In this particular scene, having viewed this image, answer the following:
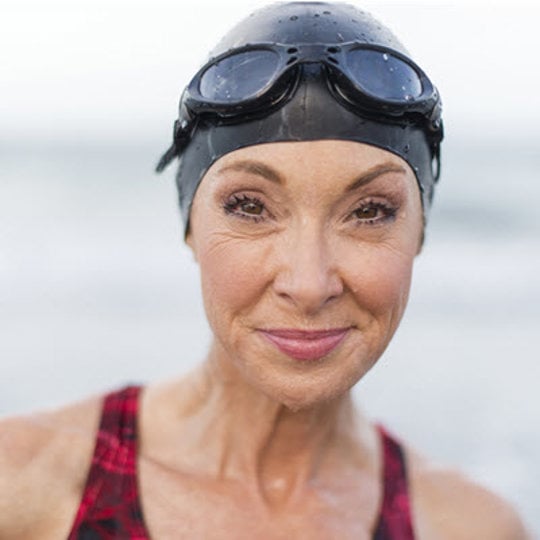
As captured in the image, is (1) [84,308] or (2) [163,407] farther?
(1) [84,308]

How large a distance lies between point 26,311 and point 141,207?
7.07m

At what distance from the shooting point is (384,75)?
3.91 m

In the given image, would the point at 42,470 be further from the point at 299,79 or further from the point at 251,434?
the point at 299,79

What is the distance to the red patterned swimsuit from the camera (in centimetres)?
393

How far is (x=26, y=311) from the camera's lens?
12406 millimetres

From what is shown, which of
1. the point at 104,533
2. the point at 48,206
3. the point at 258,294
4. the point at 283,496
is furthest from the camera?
the point at 48,206

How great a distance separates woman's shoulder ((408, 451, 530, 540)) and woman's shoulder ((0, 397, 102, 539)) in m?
1.22

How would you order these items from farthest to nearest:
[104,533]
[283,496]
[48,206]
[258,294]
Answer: [48,206] → [283,496] → [104,533] → [258,294]

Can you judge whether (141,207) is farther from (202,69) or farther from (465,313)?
(202,69)

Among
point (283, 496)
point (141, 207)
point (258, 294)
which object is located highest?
point (258, 294)

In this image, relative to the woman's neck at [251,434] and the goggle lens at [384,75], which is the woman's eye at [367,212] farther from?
the woman's neck at [251,434]

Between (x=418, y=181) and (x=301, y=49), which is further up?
(x=301, y=49)

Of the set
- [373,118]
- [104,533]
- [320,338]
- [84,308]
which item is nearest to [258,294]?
[320,338]

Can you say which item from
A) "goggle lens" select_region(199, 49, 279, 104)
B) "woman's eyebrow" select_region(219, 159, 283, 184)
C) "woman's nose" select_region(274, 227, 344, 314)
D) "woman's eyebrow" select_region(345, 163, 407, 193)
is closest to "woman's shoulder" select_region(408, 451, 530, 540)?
"woman's nose" select_region(274, 227, 344, 314)
